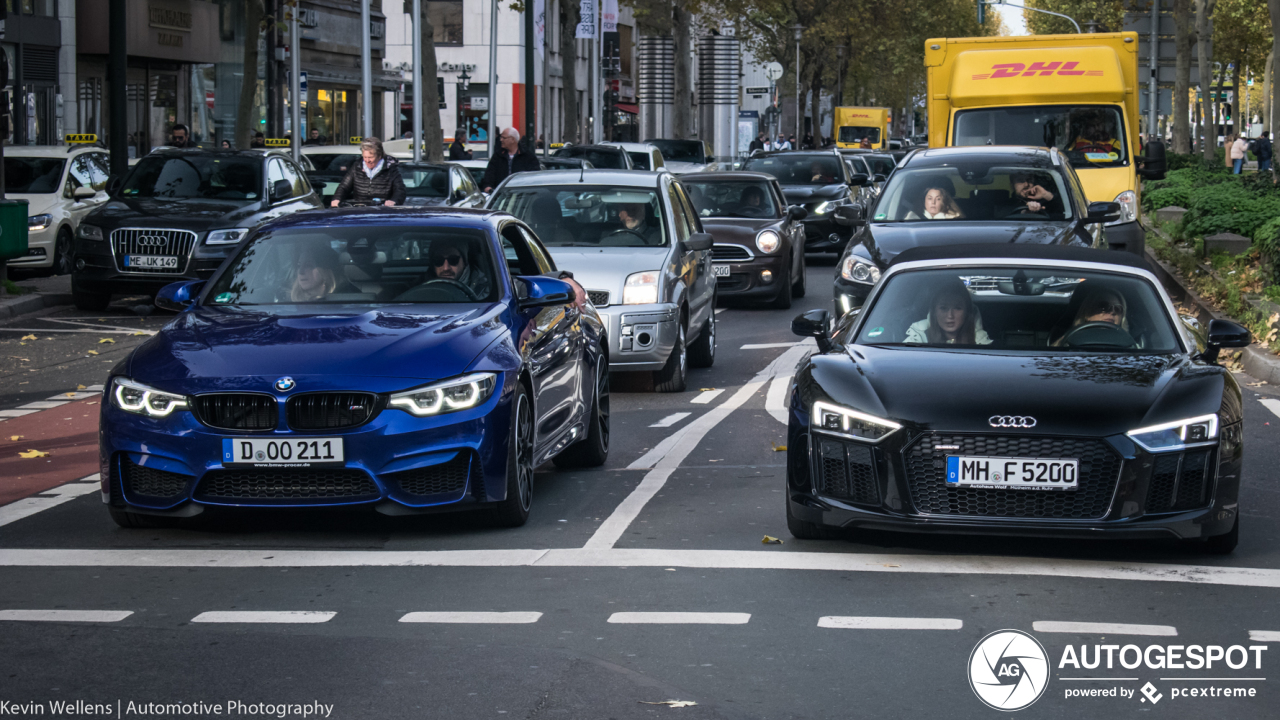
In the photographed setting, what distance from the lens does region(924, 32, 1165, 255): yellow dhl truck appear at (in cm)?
2105

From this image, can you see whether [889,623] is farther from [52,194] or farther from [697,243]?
[52,194]

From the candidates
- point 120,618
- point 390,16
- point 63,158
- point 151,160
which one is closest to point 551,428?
point 120,618

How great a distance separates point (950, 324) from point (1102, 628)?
2182mm

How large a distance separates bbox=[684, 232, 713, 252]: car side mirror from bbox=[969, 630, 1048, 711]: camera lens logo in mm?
7789

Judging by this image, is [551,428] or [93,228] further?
[93,228]

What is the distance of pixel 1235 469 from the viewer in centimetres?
712

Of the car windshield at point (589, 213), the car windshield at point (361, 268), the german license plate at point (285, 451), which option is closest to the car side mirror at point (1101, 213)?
the car windshield at point (589, 213)

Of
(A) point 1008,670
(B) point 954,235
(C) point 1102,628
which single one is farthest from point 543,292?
(B) point 954,235

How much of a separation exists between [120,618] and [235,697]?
119 cm

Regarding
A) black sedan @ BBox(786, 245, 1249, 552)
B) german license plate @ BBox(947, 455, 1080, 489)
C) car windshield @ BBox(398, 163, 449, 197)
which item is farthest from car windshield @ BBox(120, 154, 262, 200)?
german license plate @ BBox(947, 455, 1080, 489)

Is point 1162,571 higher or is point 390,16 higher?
point 390,16

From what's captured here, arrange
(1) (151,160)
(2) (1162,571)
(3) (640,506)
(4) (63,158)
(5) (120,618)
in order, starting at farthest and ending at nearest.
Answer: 1. (4) (63,158)
2. (1) (151,160)
3. (3) (640,506)
4. (2) (1162,571)
5. (5) (120,618)

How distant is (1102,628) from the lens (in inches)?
241

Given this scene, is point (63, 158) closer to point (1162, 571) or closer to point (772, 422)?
point (772, 422)
